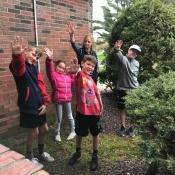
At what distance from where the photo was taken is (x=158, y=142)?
2717mm

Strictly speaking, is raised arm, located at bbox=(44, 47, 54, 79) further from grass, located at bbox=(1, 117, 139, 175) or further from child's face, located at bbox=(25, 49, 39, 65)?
grass, located at bbox=(1, 117, 139, 175)

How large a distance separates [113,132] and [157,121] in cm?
249

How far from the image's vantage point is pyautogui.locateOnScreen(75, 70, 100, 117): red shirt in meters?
3.71

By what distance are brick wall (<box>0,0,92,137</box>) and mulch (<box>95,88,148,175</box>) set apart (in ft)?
3.84

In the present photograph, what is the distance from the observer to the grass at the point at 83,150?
3.78 meters

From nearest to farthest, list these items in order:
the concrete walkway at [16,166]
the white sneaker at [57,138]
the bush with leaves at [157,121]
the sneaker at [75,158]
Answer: the concrete walkway at [16,166] → the bush with leaves at [157,121] → the sneaker at [75,158] → the white sneaker at [57,138]

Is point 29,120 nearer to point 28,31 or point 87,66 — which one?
point 87,66

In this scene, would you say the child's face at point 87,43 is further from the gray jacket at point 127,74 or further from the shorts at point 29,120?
the shorts at point 29,120

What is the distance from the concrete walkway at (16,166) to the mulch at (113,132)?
5.98 feet

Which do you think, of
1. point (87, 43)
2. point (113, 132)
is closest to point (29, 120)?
point (87, 43)

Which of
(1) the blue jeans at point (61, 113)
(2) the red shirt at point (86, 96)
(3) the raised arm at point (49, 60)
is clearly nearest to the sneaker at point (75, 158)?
(2) the red shirt at point (86, 96)

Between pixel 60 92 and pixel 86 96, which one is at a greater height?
pixel 86 96

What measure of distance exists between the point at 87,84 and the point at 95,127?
59 centimetres

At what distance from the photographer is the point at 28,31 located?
4.85 m
